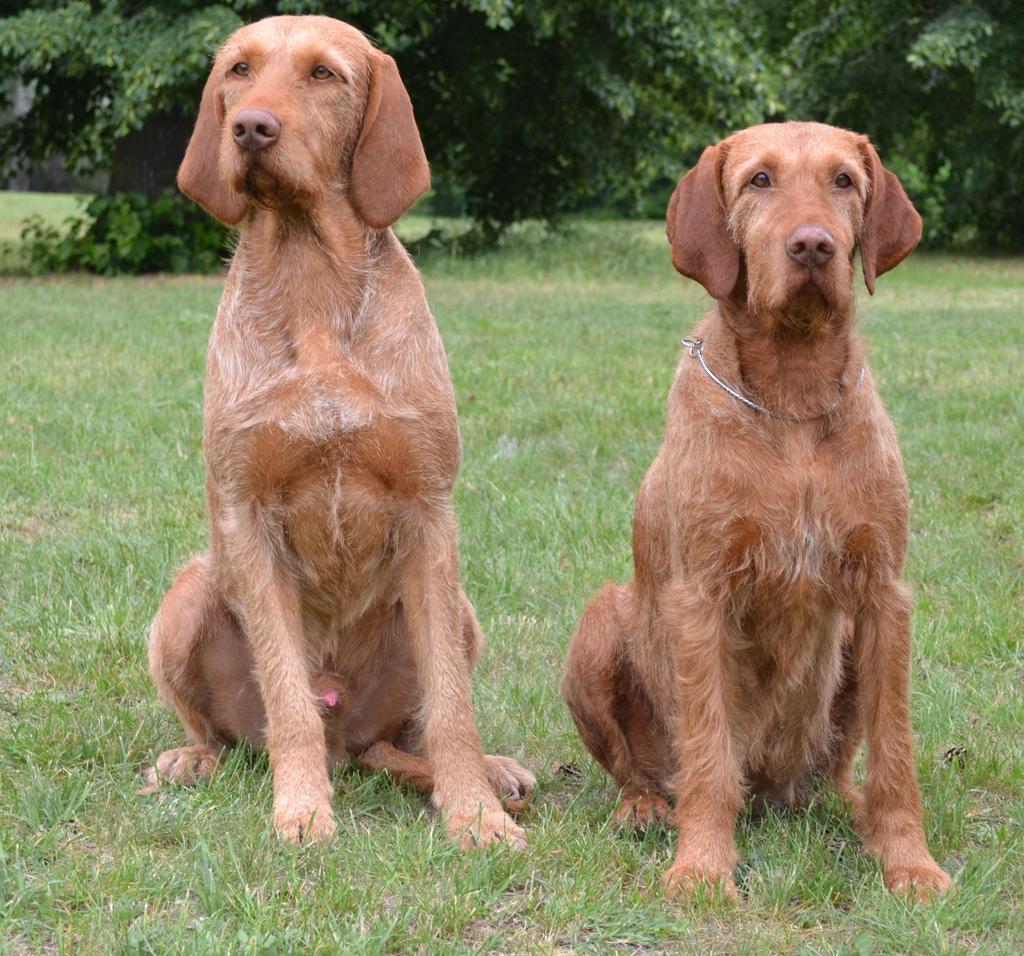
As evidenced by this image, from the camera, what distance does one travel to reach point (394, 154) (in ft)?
12.7

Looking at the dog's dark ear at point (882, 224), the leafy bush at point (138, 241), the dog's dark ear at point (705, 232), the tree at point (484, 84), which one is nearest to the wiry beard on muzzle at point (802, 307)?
the dog's dark ear at point (705, 232)

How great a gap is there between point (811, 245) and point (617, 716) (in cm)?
149

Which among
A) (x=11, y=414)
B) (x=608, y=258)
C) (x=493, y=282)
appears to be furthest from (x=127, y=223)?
(x=11, y=414)

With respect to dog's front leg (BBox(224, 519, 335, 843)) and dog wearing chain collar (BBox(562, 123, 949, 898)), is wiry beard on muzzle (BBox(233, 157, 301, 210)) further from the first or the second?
dog wearing chain collar (BBox(562, 123, 949, 898))

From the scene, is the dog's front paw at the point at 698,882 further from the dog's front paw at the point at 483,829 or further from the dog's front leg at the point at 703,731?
the dog's front paw at the point at 483,829

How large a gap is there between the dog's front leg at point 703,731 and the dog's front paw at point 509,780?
60 centimetres

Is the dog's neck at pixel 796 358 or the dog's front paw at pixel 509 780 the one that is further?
the dog's front paw at pixel 509 780

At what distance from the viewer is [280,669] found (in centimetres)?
385

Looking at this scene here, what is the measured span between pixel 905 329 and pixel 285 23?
9.39 meters

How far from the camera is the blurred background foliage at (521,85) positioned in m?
14.7

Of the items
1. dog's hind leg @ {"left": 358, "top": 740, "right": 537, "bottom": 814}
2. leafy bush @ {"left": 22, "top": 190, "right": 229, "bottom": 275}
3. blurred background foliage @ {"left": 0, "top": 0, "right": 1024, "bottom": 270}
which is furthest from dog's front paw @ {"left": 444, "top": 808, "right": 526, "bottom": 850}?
leafy bush @ {"left": 22, "top": 190, "right": 229, "bottom": 275}

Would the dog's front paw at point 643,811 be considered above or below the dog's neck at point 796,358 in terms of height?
below

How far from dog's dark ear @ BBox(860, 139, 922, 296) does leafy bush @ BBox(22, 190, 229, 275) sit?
13.3 metres

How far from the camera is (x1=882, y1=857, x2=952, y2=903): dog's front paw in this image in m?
3.35
